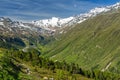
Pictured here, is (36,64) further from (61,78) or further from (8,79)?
(8,79)

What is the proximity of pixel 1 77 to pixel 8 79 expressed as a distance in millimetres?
2782

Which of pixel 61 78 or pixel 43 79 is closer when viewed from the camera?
pixel 43 79

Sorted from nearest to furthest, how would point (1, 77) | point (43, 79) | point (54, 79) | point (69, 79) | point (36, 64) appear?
point (1, 77), point (43, 79), point (54, 79), point (69, 79), point (36, 64)

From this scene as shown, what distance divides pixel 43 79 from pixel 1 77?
213ft

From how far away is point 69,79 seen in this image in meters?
150

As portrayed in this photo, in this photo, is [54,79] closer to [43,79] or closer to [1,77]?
[43,79]

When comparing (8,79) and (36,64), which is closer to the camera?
(8,79)

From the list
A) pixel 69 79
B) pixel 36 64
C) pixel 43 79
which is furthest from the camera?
pixel 36 64

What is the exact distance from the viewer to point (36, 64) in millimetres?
198125

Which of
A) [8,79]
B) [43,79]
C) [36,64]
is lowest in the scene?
[8,79]

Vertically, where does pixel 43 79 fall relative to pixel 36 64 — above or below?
below

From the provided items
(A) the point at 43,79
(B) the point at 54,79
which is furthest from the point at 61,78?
(A) the point at 43,79

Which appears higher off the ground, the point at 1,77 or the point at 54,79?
the point at 54,79

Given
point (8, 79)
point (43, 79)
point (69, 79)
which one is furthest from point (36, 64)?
point (8, 79)
